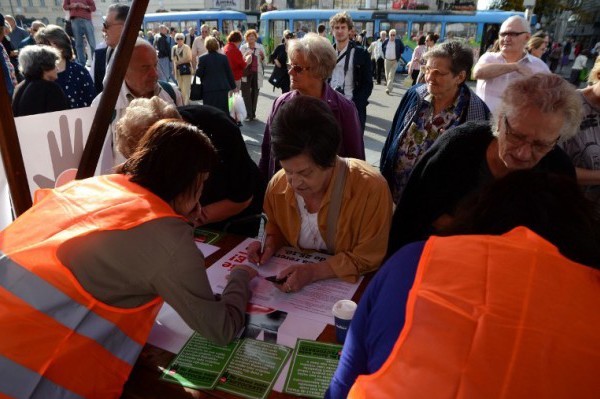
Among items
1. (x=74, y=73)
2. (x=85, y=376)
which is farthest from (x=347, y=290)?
(x=74, y=73)

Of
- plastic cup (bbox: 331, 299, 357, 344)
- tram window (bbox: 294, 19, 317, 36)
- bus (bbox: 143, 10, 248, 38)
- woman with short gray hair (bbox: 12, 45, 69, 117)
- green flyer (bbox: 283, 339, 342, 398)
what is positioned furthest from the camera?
bus (bbox: 143, 10, 248, 38)

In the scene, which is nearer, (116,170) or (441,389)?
(441,389)

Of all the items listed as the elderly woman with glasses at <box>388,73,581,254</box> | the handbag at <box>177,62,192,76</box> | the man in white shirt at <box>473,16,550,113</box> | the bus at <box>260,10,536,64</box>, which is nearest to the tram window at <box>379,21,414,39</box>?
the bus at <box>260,10,536,64</box>

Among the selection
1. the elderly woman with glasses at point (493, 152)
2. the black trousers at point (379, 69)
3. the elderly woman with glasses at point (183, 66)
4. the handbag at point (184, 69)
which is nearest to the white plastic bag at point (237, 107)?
the elderly woman with glasses at point (183, 66)

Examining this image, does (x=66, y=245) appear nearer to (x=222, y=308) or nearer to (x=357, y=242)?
(x=222, y=308)

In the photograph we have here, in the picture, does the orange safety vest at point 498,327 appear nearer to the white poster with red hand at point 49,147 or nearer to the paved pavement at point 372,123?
the white poster with red hand at point 49,147

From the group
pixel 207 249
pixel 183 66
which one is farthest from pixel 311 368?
pixel 183 66

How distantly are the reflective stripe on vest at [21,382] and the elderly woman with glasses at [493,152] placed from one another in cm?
144

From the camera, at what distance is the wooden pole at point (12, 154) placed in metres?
1.36

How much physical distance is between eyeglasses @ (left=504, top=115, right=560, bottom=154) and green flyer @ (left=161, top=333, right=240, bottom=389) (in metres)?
1.33

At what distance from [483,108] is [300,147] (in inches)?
68.3

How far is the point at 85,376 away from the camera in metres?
1.09

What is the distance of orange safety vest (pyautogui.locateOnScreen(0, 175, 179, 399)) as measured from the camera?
0.98 meters

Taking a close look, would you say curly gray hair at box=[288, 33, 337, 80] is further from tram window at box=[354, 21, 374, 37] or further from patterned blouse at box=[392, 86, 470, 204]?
tram window at box=[354, 21, 374, 37]
